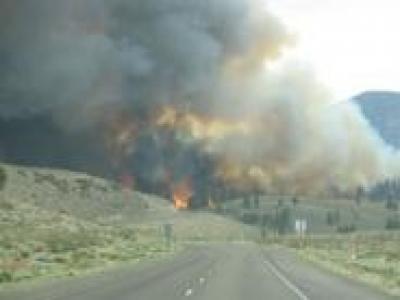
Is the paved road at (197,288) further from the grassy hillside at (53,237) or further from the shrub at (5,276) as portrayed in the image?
the grassy hillside at (53,237)

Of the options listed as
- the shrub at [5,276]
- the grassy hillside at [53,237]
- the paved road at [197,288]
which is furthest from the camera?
the grassy hillside at [53,237]

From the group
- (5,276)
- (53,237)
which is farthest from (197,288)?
(53,237)

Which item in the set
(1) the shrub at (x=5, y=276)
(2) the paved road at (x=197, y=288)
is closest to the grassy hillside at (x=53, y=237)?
(1) the shrub at (x=5, y=276)

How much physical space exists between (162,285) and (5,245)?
35470mm

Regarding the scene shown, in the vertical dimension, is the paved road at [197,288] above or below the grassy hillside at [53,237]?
below

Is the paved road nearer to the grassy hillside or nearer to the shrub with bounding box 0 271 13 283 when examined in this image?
the shrub with bounding box 0 271 13 283

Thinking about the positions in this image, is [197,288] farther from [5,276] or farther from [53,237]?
[53,237]

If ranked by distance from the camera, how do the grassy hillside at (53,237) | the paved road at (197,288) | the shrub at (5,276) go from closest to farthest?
the paved road at (197,288) → the shrub at (5,276) → the grassy hillside at (53,237)

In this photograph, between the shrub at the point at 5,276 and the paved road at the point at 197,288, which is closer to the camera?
the paved road at the point at 197,288

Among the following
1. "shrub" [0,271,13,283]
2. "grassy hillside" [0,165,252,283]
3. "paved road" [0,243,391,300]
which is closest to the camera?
"paved road" [0,243,391,300]

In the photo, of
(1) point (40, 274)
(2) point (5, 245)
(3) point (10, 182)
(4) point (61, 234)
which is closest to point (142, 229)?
(3) point (10, 182)

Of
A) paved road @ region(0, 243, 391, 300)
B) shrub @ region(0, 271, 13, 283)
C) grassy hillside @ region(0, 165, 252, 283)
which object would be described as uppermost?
grassy hillside @ region(0, 165, 252, 283)

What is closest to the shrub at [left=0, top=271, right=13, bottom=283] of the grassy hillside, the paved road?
the grassy hillside

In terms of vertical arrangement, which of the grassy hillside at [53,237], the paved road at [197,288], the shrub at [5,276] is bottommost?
the paved road at [197,288]
